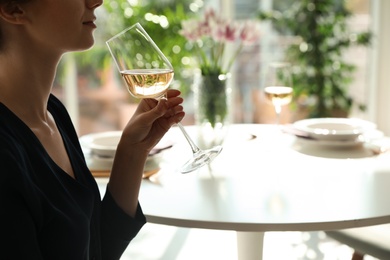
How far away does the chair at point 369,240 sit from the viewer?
5.99 ft

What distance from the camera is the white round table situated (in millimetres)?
1269

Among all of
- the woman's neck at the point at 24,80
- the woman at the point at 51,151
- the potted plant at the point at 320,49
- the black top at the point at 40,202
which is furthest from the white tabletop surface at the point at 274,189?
the potted plant at the point at 320,49

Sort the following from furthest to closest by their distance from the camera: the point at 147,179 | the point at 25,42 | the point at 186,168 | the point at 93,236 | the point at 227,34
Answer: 1. the point at 227,34
2. the point at 147,179
3. the point at 186,168
4. the point at 93,236
5. the point at 25,42

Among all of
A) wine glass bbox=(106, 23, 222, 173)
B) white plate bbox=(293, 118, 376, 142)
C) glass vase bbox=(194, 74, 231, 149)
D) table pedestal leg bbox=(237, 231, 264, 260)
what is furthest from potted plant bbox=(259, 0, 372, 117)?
wine glass bbox=(106, 23, 222, 173)

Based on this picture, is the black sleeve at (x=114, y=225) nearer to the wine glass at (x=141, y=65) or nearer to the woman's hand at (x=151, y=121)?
the woman's hand at (x=151, y=121)

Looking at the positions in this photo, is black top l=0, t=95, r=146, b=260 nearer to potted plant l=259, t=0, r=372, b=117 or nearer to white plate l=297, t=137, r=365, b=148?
white plate l=297, t=137, r=365, b=148

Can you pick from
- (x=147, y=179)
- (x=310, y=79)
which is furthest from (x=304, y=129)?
(x=310, y=79)

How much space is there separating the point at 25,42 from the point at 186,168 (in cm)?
50

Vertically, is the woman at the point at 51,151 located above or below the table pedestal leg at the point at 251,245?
above

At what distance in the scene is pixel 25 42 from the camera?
3.53 ft

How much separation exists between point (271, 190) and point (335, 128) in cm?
70

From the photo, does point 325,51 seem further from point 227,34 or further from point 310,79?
point 227,34

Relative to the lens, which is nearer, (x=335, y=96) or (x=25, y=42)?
(x=25, y=42)

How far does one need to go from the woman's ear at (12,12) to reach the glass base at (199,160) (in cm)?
53
